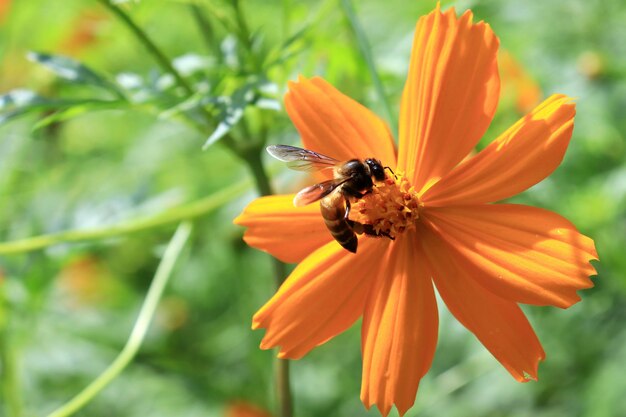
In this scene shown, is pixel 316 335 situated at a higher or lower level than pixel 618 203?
higher

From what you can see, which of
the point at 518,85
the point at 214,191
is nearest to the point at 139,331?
the point at 214,191

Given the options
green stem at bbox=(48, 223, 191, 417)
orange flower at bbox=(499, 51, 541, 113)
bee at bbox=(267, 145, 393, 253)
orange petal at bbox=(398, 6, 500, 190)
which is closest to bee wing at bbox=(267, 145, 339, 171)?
bee at bbox=(267, 145, 393, 253)

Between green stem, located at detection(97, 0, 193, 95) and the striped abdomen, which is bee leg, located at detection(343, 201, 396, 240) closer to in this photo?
the striped abdomen

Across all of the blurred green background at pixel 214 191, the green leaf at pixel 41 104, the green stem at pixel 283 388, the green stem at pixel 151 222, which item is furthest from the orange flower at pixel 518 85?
the green leaf at pixel 41 104

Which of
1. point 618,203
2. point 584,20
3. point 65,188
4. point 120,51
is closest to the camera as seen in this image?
point 618,203

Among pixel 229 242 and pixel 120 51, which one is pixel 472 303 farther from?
pixel 120 51

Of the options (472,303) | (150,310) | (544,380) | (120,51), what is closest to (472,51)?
(472,303)
